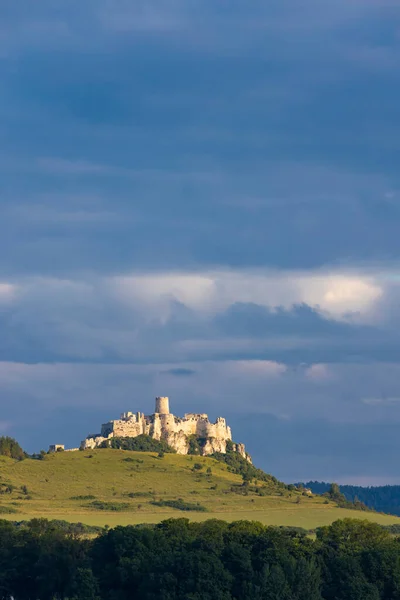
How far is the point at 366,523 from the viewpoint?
188375 millimetres

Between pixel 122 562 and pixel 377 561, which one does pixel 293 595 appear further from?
pixel 122 562

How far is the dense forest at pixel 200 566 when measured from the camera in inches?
5738

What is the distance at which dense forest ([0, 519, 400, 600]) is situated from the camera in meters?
146

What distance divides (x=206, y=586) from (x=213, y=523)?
129 feet

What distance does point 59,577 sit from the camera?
532ft

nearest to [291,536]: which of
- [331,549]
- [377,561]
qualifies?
[331,549]

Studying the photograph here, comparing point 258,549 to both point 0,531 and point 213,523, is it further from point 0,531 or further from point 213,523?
point 0,531

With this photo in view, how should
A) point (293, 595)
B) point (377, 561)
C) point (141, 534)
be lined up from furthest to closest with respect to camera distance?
1. point (141, 534)
2. point (377, 561)
3. point (293, 595)

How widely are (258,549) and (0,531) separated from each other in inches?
1806

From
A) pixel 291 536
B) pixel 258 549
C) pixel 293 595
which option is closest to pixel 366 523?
pixel 291 536

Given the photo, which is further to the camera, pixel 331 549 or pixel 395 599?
pixel 331 549

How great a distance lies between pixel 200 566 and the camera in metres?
146

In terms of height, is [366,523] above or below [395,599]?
above

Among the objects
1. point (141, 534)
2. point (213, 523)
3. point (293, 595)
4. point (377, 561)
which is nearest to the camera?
point (293, 595)
